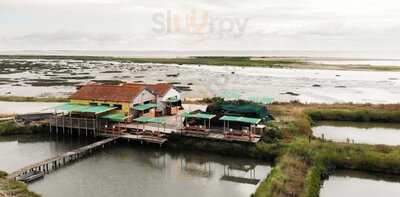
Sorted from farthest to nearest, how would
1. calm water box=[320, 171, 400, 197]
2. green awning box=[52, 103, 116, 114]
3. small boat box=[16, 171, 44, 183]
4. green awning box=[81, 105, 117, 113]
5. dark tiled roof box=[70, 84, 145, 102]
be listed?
dark tiled roof box=[70, 84, 145, 102], green awning box=[52, 103, 116, 114], green awning box=[81, 105, 117, 113], small boat box=[16, 171, 44, 183], calm water box=[320, 171, 400, 197]

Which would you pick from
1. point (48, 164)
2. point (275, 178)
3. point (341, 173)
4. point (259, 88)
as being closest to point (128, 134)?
point (48, 164)

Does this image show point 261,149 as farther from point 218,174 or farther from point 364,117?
point 364,117

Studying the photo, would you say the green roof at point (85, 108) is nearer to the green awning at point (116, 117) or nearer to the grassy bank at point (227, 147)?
the green awning at point (116, 117)

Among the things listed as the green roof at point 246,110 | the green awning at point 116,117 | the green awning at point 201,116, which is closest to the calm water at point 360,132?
the green roof at point 246,110

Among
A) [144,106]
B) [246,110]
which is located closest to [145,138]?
[144,106]

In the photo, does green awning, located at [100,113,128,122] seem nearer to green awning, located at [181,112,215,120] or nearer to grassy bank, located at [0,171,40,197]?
green awning, located at [181,112,215,120]

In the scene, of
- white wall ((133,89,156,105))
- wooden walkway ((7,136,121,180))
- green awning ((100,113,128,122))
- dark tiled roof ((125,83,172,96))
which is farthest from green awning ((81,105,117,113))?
dark tiled roof ((125,83,172,96))
